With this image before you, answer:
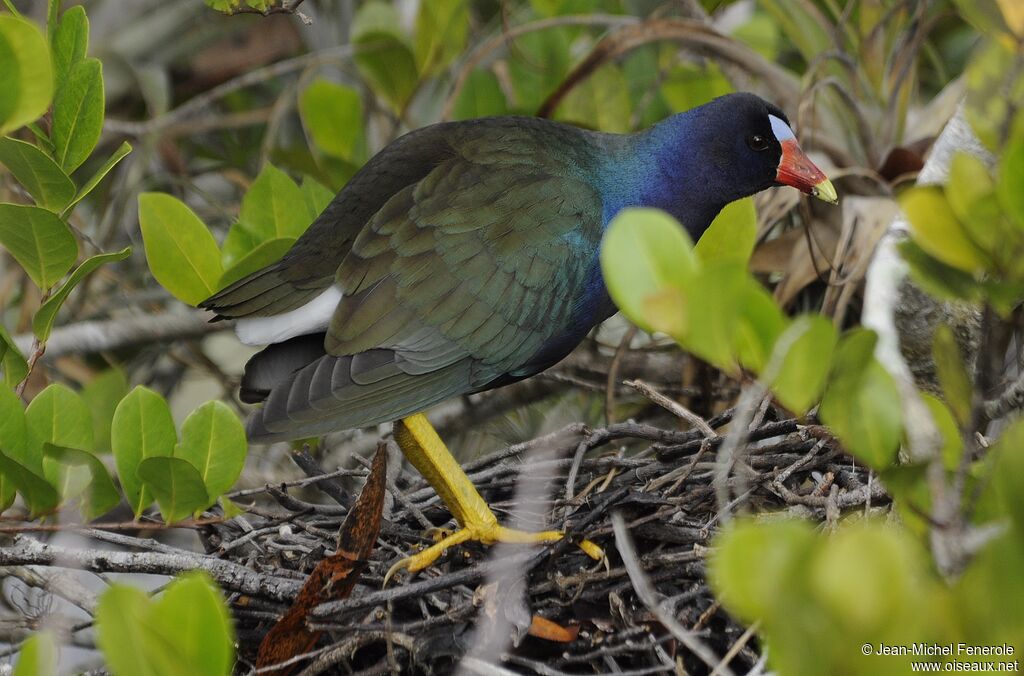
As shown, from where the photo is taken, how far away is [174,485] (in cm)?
258

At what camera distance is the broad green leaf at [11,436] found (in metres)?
2.45

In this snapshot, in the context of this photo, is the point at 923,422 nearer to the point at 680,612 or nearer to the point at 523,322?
the point at 680,612

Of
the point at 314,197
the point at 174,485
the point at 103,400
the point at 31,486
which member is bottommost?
the point at 103,400

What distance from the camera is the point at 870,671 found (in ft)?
3.95

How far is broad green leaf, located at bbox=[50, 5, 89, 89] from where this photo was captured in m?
2.37

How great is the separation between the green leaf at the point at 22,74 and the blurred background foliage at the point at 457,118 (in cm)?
3

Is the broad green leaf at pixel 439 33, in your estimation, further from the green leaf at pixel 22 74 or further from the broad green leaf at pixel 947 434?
the broad green leaf at pixel 947 434

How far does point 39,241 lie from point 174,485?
1.90 ft

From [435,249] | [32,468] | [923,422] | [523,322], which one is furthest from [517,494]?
[923,422]

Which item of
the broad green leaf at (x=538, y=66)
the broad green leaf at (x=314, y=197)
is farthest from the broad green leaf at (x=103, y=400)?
the broad green leaf at (x=538, y=66)

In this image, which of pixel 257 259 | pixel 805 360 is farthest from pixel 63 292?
pixel 805 360

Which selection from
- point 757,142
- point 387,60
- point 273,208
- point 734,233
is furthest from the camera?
point 387,60

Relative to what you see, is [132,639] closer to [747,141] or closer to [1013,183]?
[1013,183]

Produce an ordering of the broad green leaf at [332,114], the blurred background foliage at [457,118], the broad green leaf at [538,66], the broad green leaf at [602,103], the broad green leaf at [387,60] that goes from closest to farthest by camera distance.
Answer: the blurred background foliage at [457,118], the broad green leaf at [332,114], the broad green leaf at [387,60], the broad green leaf at [602,103], the broad green leaf at [538,66]
